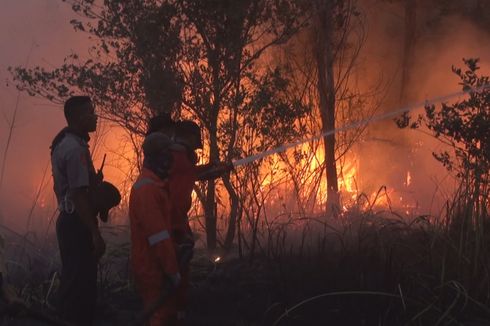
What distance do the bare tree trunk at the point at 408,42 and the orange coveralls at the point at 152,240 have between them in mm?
12020

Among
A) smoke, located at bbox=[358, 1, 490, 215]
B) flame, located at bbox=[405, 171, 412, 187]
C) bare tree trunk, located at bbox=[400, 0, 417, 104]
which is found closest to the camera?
flame, located at bbox=[405, 171, 412, 187]

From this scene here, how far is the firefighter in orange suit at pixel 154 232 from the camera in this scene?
4117 mm

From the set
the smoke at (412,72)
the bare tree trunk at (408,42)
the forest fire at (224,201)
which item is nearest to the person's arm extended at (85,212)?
the forest fire at (224,201)

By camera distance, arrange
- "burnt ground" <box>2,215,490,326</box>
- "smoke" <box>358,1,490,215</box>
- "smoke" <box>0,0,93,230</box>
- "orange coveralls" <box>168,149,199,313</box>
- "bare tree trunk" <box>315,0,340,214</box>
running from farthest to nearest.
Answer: "smoke" <box>358,1,490,215</box>, "smoke" <box>0,0,93,230</box>, "bare tree trunk" <box>315,0,340,214</box>, "burnt ground" <box>2,215,490,326</box>, "orange coveralls" <box>168,149,199,313</box>

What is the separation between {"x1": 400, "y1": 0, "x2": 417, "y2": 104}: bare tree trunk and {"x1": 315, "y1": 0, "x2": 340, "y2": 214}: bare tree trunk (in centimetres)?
585

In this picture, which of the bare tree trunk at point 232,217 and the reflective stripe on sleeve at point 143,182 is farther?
the bare tree trunk at point 232,217

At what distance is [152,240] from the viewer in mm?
4113

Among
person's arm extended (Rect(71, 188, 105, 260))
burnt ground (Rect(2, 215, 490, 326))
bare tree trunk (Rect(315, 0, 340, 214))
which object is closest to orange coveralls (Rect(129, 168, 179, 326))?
person's arm extended (Rect(71, 188, 105, 260))

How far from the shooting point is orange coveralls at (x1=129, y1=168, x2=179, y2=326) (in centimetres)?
412

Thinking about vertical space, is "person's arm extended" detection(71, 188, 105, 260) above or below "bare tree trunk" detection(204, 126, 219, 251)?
below

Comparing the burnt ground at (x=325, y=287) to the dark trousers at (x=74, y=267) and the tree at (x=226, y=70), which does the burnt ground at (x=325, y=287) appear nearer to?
the dark trousers at (x=74, y=267)

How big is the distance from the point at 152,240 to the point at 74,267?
81 cm

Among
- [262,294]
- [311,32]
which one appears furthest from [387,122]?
[262,294]

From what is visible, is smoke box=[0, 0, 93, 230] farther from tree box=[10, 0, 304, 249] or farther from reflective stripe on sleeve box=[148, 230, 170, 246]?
reflective stripe on sleeve box=[148, 230, 170, 246]
